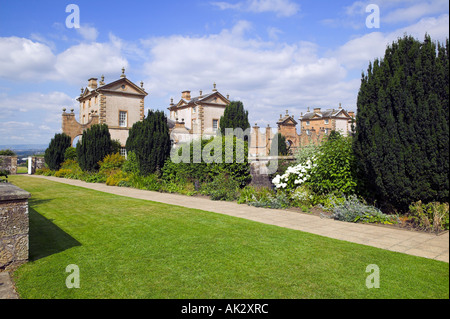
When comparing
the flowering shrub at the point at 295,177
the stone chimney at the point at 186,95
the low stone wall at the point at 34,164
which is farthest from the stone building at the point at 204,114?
the flowering shrub at the point at 295,177

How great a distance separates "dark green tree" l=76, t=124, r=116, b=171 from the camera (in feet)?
71.1

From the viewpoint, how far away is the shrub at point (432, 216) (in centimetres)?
632

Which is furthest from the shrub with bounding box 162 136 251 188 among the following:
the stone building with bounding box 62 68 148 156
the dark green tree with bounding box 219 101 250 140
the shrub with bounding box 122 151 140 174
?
the stone building with bounding box 62 68 148 156

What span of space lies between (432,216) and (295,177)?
→ 4229 mm

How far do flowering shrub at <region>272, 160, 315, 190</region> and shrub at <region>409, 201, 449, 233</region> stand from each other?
345 centimetres

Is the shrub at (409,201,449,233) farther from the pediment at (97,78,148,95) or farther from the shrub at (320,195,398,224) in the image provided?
the pediment at (97,78,148,95)

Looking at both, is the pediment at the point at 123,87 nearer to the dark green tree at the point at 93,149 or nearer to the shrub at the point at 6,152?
the dark green tree at the point at 93,149

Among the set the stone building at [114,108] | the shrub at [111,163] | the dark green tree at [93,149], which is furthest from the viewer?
the stone building at [114,108]

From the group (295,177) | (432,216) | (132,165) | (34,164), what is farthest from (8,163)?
(432,216)

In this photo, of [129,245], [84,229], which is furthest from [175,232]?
[84,229]

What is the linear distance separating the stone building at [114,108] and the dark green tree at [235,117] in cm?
1497

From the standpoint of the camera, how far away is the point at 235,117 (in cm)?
2252

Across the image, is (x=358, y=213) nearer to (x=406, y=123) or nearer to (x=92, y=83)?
(x=406, y=123)
